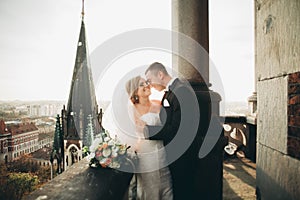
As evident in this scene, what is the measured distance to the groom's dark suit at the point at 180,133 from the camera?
2143 mm

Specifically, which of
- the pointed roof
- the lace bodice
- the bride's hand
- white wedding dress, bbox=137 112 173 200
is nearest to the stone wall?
white wedding dress, bbox=137 112 173 200

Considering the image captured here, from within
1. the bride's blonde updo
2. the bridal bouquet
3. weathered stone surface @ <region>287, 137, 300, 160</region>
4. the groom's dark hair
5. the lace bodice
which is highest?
the groom's dark hair

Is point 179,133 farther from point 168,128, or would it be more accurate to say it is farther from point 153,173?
point 153,173

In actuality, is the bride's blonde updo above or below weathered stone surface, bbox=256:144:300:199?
above

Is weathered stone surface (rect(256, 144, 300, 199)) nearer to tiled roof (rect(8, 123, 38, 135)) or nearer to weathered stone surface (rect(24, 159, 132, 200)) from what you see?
weathered stone surface (rect(24, 159, 132, 200))

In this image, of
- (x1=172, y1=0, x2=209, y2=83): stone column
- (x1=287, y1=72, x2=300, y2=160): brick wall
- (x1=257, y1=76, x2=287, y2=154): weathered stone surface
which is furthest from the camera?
(x1=172, y1=0, x2=209, y2=83): stone column

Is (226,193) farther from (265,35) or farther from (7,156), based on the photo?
(7,156)

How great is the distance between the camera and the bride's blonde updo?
2.40 m

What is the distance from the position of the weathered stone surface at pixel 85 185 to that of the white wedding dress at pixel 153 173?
0.18 metres

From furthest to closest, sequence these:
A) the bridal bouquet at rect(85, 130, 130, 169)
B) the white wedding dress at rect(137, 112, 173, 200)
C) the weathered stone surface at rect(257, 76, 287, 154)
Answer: the white wedding dress at rect(137, 112, 173, 200) < the bridal bouquet at rect(85, 130, 130, 169) < the weathered stone surface at rect(257, 76, 287, 154)

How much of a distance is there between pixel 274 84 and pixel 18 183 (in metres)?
6.33

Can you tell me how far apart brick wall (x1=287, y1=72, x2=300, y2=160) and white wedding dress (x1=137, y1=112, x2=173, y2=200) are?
1094 millimetres

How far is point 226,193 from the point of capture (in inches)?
113

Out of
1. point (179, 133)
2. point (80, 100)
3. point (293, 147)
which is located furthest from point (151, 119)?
point (80, 100)
